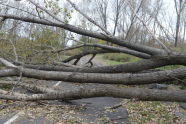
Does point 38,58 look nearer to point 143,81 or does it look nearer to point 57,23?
point 57,23

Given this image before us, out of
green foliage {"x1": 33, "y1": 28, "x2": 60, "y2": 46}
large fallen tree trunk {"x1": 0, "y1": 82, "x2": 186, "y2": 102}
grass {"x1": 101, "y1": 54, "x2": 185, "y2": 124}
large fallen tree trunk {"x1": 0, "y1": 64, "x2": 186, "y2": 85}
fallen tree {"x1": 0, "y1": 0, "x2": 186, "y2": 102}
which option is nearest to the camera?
large fallen tree trunk {"x1": 0, "y1": 82, "x2": 186, "y2": 102}

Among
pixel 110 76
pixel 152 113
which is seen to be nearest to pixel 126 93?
pixel 110 76

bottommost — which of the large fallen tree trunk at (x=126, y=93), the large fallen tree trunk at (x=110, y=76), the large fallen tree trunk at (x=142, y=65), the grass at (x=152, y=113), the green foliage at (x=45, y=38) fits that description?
the grass at (x=152, y=113)

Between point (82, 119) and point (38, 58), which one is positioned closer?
point (82, 119)

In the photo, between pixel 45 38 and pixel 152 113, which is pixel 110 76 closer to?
pixel 152 113

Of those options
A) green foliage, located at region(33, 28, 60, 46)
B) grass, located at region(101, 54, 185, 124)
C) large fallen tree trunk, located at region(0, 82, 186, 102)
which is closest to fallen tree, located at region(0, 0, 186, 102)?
large fallen tree trunk, located at region(0, 82, 186, 102)

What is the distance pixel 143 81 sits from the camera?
5195mm

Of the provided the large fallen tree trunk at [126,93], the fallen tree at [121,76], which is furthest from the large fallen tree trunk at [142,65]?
the large fallen tree trunk at [126,93]

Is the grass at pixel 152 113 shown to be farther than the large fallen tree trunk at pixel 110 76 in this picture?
Yes

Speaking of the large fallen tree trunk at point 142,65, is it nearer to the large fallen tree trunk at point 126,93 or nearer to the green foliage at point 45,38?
the large fallen tree trunk at point 126,93

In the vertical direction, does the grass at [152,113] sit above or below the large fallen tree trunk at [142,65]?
below

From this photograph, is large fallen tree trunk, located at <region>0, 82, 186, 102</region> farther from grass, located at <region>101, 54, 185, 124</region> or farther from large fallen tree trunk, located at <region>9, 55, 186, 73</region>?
large fallen tree trunk, located at <region>9, 55, 186, 73</region>

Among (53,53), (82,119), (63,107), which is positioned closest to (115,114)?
(82,119)

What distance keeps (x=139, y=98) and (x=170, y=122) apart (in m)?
1.27
